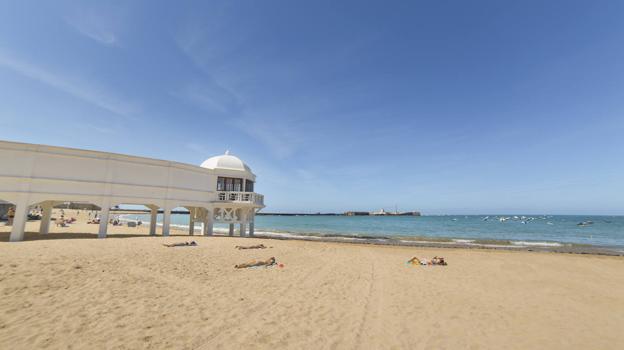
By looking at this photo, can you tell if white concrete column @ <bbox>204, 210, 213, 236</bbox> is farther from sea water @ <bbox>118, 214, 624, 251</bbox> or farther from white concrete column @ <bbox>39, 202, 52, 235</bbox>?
sea water @ <bbox>118, 214, 624, 251</bbox>

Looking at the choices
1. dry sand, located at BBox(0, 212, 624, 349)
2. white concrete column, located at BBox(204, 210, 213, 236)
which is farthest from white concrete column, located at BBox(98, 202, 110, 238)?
white concrete column, located at BBox(204, 210, 213, 236)

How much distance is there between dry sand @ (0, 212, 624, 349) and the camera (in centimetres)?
568

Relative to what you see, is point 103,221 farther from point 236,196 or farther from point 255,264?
point 255,264

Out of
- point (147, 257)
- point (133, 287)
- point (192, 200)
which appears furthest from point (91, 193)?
point (133, 287)

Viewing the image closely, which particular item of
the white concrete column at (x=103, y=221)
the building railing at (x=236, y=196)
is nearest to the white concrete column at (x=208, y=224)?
the building railing at (x=236, y=196)

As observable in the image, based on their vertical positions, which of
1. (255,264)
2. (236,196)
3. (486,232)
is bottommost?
(486,232)

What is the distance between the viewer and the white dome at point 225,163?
2544 cm

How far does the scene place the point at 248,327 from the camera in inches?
243

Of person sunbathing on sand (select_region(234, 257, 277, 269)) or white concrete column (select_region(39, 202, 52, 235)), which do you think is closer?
person sunbathing on sand (select_region(234, 257, 277, 269))

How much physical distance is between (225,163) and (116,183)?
28.4ft

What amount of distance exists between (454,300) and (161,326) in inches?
326

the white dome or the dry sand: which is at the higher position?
the white dome

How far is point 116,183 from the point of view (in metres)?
19.3

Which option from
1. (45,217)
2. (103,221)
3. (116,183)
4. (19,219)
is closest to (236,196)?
(116,183)
